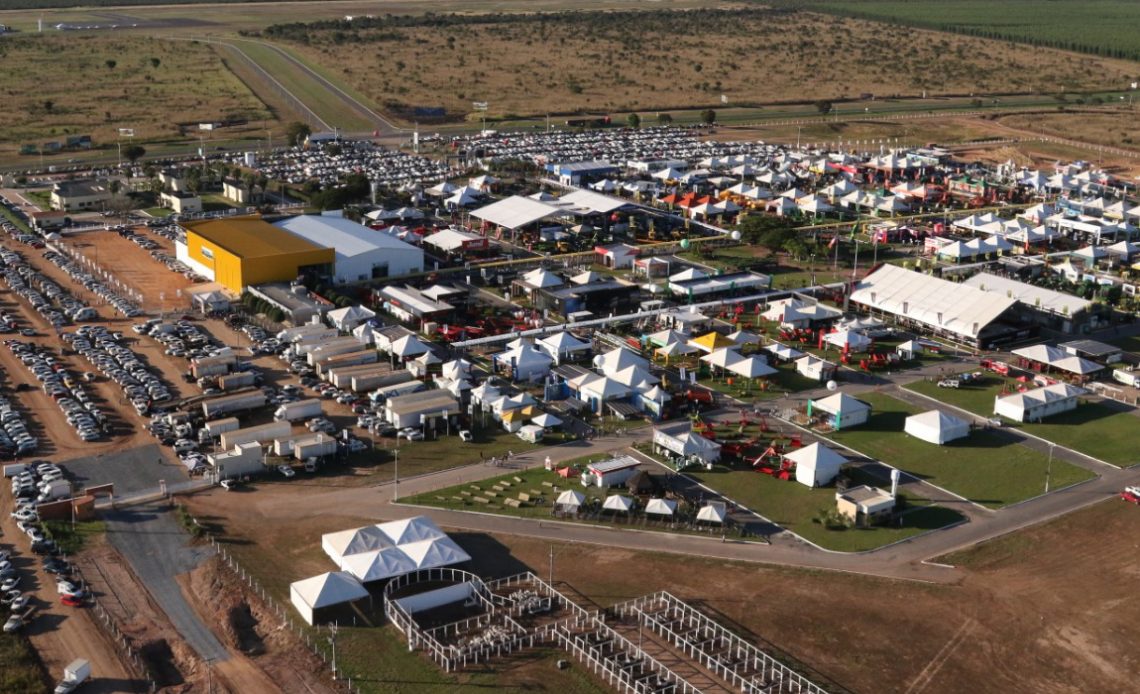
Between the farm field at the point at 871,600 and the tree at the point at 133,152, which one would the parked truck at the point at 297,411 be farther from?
the tree at the point at 133,152

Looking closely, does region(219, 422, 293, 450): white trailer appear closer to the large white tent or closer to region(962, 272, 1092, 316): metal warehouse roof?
the large white tent

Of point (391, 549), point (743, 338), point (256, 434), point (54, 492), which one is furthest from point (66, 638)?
point (743, 338)

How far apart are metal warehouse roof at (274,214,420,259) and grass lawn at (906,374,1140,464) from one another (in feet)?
104

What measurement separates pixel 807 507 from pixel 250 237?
39.9 m

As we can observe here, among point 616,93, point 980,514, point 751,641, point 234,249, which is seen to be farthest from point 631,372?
point 616,93

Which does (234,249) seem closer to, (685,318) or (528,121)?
(685,318)

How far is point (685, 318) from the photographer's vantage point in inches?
2355

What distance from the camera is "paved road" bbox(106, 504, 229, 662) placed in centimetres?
3262

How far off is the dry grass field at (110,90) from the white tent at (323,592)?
85.4m

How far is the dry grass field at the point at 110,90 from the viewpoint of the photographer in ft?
375

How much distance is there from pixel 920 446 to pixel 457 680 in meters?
23.2

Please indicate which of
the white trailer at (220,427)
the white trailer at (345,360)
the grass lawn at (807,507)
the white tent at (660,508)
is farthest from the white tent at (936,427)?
the white trailer at (220,427)

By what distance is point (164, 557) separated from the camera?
36.8 metres

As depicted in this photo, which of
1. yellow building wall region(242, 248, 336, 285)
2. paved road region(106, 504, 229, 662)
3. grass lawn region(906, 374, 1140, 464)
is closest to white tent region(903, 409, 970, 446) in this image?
grass lawn region(906, 374, 1140, 464)
